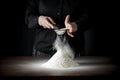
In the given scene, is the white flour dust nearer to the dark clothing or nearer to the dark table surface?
the dark table surface

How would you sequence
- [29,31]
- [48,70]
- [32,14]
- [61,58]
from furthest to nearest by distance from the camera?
[29,31] → [32,14] → [61,58] → [48,70]

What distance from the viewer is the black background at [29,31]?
3.30 m

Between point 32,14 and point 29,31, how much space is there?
0.56 m

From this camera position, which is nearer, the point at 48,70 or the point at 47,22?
the point at 48,70

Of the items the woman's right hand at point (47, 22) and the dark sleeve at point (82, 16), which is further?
the dark sleeve at point (82, 16)

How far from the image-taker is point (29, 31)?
3381 millimetres

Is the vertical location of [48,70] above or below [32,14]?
below

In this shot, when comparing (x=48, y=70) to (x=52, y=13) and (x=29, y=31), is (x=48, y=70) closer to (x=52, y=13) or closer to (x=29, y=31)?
(x=52, y=13)

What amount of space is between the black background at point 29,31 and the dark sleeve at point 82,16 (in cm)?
28

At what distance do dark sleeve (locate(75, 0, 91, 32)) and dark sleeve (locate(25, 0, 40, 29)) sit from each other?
0.33 meters

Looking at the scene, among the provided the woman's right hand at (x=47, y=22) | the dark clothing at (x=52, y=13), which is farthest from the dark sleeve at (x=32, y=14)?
the woman's right hand at (x=47, y=22)

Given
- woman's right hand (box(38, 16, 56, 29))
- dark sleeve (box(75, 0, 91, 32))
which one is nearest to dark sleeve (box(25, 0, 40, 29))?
woman's right hand (box(38, 16, 56, 29))

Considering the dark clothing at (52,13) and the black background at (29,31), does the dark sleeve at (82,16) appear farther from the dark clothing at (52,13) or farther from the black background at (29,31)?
the black background at (29,31)

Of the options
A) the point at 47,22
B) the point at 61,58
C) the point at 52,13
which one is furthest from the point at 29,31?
the point at 61,58
